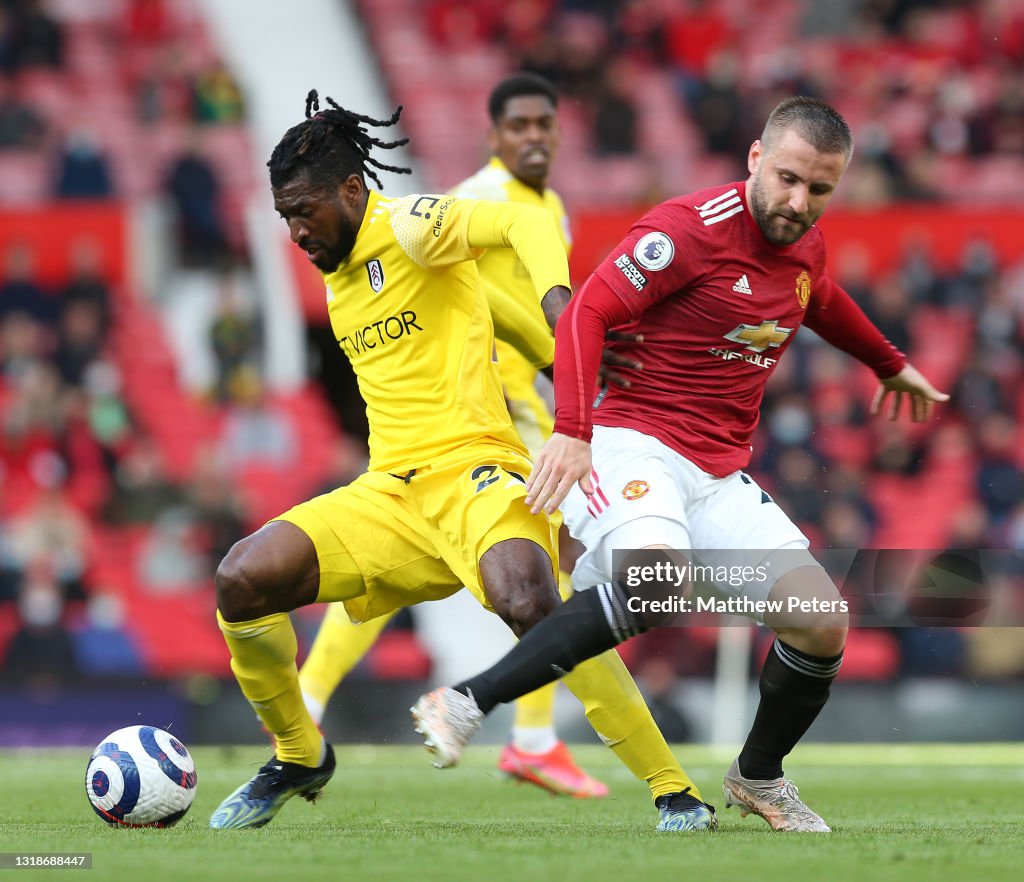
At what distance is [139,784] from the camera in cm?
528

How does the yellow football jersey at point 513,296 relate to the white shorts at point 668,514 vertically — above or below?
above

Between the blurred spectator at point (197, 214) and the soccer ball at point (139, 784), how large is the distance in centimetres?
1069

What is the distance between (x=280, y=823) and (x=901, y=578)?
247 cm

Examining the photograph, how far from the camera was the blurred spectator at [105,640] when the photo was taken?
1180 centimetres

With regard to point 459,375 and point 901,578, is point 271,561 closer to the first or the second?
point 459,375

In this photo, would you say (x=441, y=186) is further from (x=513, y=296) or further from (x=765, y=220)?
(x=765, y=220)

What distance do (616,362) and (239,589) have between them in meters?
1.38

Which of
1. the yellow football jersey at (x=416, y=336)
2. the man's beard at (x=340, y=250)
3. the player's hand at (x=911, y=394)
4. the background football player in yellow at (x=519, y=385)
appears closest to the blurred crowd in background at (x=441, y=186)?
the background football player in yellow at (x=519, y=385)

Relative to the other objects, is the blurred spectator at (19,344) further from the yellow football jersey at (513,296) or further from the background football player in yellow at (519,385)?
the yellow football jersey at (513,296)

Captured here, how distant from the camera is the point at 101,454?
44.9ft

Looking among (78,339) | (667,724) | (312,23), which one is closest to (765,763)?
(667,724)

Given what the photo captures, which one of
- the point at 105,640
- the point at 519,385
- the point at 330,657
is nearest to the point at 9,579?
the point at 105,640

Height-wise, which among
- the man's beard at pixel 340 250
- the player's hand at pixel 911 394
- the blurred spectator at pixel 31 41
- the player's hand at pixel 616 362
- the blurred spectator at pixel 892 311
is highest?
the blurred spectator at pixel 31 41

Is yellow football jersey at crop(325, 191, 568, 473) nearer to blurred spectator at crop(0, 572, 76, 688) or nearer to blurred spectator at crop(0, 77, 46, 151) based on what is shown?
blurred spectator at crop(0, 572, 76, 688)
